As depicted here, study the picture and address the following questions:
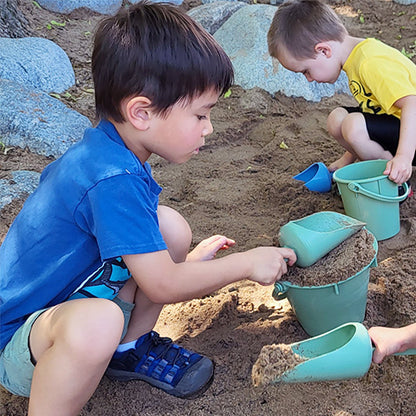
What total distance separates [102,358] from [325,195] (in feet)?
5.21

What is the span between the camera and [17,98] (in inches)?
119

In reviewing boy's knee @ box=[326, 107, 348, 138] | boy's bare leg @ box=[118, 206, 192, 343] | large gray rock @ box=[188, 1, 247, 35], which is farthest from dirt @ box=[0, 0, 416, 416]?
large gray rock @ box=[188, 1, 247, 35]

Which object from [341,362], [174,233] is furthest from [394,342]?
[174,233]

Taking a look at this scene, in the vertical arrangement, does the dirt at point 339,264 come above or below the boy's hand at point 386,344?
above

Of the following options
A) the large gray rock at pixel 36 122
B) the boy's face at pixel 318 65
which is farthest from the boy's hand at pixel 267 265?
the large gray rock at pixel 36 122

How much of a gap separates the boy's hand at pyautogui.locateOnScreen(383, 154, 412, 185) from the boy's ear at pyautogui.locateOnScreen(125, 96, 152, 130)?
1159mm

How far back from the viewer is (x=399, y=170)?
7.04 feet

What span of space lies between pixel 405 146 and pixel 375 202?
28cm

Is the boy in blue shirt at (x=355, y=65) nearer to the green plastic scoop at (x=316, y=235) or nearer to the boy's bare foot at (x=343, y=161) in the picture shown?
the boy's bare foot at (x=343, y=161)

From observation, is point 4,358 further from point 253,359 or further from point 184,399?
point 253,359

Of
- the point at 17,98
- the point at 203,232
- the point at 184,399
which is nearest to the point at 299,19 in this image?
the point at 203,232

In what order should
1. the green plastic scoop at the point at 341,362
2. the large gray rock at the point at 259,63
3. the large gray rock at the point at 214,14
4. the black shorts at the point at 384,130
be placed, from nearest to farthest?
1. the green plastic scoop at the point at 341,362
2. the black shorts at the point at 384,130
3. the large gray rock at the point at 259,63
4. the large gray rock at the point at 214,14

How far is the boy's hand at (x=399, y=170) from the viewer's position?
84.4 inches

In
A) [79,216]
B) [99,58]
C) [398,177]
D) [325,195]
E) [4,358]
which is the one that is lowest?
[325,195]
